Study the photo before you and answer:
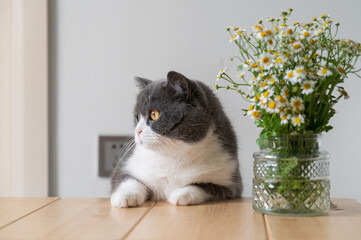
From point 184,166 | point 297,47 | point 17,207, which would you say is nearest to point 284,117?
point 297,47

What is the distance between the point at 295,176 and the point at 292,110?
15cm

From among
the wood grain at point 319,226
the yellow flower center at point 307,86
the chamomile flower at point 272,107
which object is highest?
the yellow flower center at point 307,86

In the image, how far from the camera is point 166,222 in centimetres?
83

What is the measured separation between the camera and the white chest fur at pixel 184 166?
110 centimetres

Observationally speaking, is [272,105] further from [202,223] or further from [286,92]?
[202,223]

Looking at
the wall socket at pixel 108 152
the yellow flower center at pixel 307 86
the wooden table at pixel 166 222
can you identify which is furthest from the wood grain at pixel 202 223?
the wall socket at pixel 108 152

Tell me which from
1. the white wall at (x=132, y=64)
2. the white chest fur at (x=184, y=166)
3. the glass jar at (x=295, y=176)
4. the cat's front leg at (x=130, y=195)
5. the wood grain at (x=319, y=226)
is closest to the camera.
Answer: the wood grain at (x=319, y=226)

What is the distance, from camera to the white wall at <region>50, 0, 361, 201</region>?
1.47 m

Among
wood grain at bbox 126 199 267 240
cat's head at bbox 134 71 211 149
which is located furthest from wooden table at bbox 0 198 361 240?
cat's head at bbox 134 71 211 149

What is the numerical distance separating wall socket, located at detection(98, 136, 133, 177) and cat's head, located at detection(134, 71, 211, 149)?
422mm

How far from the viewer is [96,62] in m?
1.57

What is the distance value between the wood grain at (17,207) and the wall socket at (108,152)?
0.43 meters

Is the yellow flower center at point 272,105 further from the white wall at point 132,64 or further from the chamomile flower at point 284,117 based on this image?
the white wall at point 132,64

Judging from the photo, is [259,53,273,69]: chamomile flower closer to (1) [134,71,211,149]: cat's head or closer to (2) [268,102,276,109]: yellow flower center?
(2) [268,102,276,109]: yellow flower center
